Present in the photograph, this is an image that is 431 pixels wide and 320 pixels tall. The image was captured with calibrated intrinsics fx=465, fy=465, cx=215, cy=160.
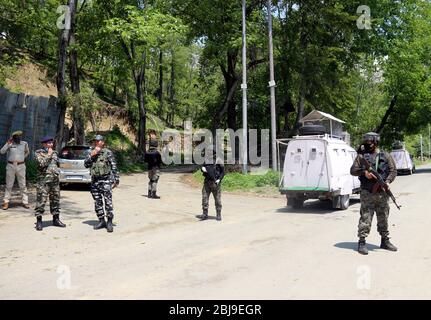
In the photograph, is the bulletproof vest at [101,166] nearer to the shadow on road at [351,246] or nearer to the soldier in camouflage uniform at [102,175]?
the soldier in camouflage uniform at [102,175]

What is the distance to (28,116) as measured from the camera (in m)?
18.9

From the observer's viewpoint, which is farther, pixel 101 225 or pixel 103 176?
pixel 101 225

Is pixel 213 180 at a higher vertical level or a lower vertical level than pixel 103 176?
lower

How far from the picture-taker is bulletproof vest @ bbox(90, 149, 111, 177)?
9.73 m

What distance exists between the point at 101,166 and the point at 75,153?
7.49 m

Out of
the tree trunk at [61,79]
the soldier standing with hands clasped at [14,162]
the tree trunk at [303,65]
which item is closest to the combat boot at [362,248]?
the soldier standing with hands clasped at [14,162]

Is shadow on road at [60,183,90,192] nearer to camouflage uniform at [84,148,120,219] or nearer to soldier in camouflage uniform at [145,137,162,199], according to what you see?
soldier in camouflage uniform at [145,137,162,199]

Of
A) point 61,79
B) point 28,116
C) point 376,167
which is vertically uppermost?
point 61,79

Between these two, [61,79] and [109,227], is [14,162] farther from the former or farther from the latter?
[61,79]

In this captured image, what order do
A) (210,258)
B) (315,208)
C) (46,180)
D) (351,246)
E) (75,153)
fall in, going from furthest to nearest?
(75,153)
(315,208)
(46,180)
(351,246)
(210,258)

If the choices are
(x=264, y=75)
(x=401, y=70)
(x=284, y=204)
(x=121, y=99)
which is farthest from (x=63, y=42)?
(x=401, y=70)

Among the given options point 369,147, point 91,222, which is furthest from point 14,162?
point 369,147

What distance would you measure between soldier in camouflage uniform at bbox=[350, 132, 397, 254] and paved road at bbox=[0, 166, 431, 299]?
34 cm
